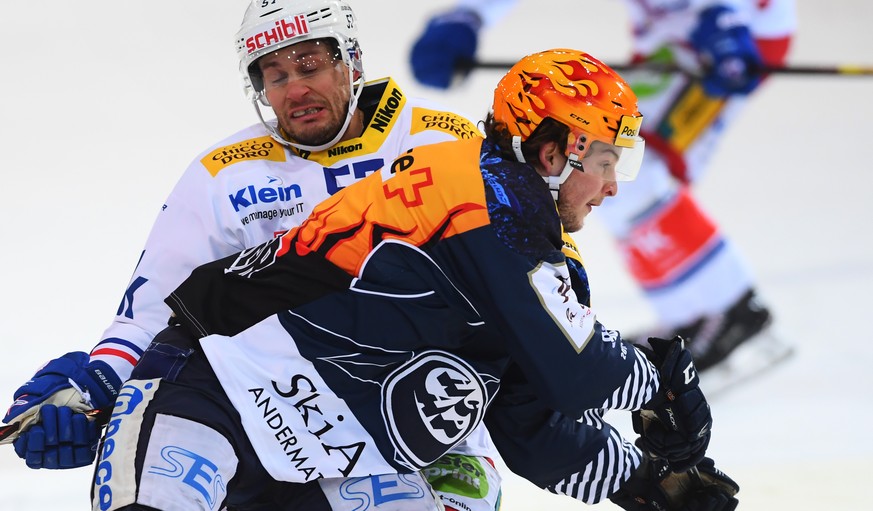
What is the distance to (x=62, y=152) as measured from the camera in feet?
17.7

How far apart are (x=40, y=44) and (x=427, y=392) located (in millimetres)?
4769

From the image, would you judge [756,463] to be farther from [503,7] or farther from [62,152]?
[62,152]

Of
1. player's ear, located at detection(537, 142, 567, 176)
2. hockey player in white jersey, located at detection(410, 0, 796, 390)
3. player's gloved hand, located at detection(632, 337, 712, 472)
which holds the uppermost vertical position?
A: player's ear, located at detection(537, 142, 567, 176)

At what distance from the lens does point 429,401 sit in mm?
2061

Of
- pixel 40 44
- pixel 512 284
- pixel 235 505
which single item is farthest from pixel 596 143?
pixel 40 44

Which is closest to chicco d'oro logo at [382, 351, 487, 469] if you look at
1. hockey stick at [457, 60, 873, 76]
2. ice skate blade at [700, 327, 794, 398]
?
ice skate blade at [700, 327, 794, 398]

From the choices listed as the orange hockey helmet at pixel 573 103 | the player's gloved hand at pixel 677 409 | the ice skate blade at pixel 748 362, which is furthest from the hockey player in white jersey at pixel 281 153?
the ice skate blade at pixel 748 362

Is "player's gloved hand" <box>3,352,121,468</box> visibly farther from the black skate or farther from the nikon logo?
the black skate

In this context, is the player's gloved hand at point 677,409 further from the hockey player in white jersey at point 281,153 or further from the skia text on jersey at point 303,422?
the skia text on jersey at point 303,422

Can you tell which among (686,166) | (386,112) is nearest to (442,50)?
(686,166)

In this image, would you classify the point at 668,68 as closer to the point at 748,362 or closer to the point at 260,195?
the point at 748,362

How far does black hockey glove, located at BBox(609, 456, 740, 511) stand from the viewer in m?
2.43

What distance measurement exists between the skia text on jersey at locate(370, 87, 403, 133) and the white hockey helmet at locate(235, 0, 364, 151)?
6 centimetres

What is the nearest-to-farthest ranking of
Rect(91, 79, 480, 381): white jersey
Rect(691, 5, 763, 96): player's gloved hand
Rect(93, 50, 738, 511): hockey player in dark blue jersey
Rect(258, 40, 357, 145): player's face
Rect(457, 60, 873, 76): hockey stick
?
1. Rect(93, 50, 738, 511): hockey player in dark blue jersey
2. Rect(91, 79, 480, 381): white jersey
3. Rect(258, 40, 357, 145): player's face
4. Rect(457, 60, 873, 76): hockey stick
5. Rect(691, 5, 763, 96): player's gloved hand
